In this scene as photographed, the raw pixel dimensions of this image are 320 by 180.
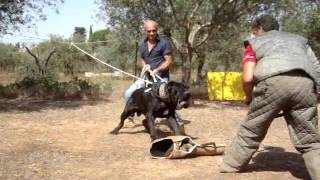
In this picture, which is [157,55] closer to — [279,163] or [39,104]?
[279,163]

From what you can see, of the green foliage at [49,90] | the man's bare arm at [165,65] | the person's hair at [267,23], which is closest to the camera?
the person's hair at [267,23]

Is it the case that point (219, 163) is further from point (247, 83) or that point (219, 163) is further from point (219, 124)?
point (219, 124)

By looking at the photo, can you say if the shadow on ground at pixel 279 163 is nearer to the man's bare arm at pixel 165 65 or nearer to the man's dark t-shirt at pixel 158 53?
the man's bare arm at pixel 165 65

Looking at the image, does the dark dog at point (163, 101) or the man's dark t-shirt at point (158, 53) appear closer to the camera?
the dark dog at point (163, 101)

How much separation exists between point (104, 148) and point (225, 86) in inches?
321

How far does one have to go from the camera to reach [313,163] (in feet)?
17.1

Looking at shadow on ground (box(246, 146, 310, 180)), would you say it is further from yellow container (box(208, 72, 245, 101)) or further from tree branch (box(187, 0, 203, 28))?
yellow container (box(208, 72, 245, 101))

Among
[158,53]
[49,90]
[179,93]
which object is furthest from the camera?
[49,90]

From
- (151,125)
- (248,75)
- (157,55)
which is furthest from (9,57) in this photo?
(248,75)

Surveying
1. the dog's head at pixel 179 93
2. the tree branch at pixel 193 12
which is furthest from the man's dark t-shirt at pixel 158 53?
the tree branch at pixel 193 12

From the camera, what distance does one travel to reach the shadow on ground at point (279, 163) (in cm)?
590

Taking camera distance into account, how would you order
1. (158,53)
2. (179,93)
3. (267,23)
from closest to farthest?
(267,23) < (179,93) < (158,53)

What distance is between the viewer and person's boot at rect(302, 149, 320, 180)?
5.14 metres

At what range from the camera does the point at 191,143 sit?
6.55 metres
